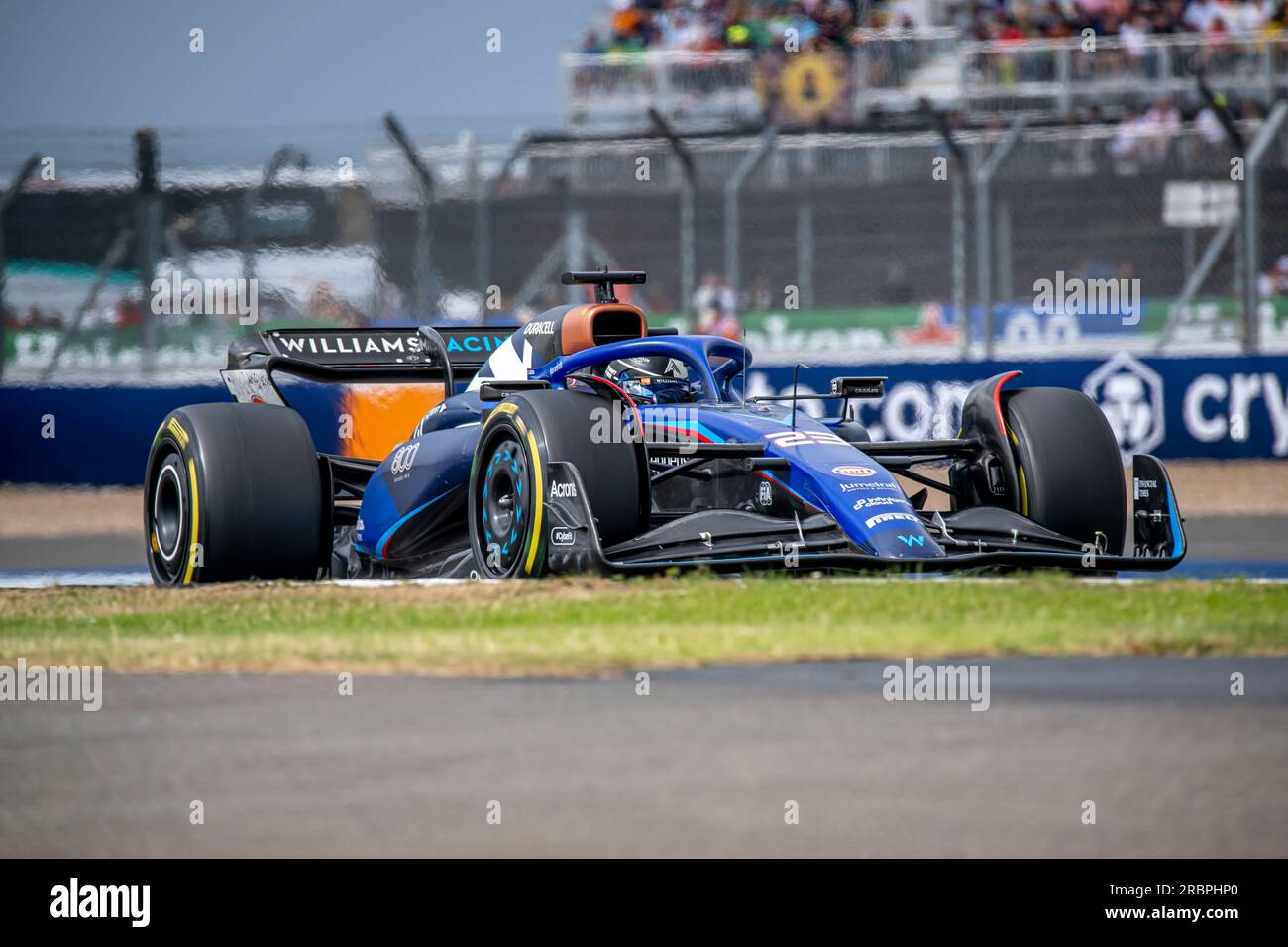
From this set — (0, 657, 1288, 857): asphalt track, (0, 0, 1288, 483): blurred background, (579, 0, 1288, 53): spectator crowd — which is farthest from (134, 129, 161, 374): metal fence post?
(0, 657, 1288, 857): asphalt track

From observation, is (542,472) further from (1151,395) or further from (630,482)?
(1151,395)

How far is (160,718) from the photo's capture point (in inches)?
214

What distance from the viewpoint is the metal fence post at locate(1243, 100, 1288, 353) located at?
1605 centimetres

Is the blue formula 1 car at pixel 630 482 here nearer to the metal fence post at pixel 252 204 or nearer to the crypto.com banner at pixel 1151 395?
the metal fence post at pixel 252 204

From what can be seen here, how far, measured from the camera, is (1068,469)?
8391 millimetres

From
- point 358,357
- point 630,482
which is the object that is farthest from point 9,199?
point 630,482

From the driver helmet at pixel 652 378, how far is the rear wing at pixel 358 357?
1192 mm

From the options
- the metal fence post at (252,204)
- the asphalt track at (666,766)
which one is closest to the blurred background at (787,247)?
the metal fence post at (252,204)

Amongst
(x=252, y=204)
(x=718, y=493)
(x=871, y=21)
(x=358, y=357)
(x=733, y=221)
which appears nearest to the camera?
(x=718, y=493)

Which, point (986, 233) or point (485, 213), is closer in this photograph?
point (986, 233)

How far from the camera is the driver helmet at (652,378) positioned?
877cm

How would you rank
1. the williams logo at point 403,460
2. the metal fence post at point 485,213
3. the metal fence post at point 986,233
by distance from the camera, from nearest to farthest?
the williams logo at point 403,460, the metal fence post at point 986,233, the metal fence post at point 485,213

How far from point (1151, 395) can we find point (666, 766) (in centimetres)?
1235
